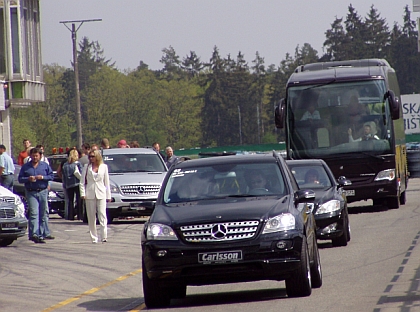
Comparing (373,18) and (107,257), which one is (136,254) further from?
(373,18)

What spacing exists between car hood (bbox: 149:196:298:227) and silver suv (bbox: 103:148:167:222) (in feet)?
44.3

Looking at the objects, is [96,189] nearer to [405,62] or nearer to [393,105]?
[393,105]

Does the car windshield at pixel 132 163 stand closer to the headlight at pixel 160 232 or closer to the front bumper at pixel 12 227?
the front bumper at pixel 12 227

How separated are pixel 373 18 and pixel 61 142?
156ft

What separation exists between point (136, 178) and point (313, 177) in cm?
775

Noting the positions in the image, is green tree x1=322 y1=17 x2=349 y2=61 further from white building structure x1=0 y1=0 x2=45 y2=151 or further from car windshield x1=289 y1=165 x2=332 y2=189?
car windshield x1=289 y1=165 x2=332 y2=189

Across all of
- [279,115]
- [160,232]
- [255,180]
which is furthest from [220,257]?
[279,115]

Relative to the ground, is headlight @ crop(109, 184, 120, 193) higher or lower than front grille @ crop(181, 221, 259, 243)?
lower

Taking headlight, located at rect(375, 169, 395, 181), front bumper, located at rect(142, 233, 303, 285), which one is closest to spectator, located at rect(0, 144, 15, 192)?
headlight, located at rect(375, 169, 395, 181)

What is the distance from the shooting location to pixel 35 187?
68.2 ft

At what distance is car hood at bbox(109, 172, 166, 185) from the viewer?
26.5 metres

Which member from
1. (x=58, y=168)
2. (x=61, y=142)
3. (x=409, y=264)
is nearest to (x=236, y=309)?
(x=409, y=264)

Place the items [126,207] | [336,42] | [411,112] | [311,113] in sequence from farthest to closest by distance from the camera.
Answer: [336,42] → [411,112] → [311,113] → [126,207]

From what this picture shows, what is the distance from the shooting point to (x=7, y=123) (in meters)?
47.9
